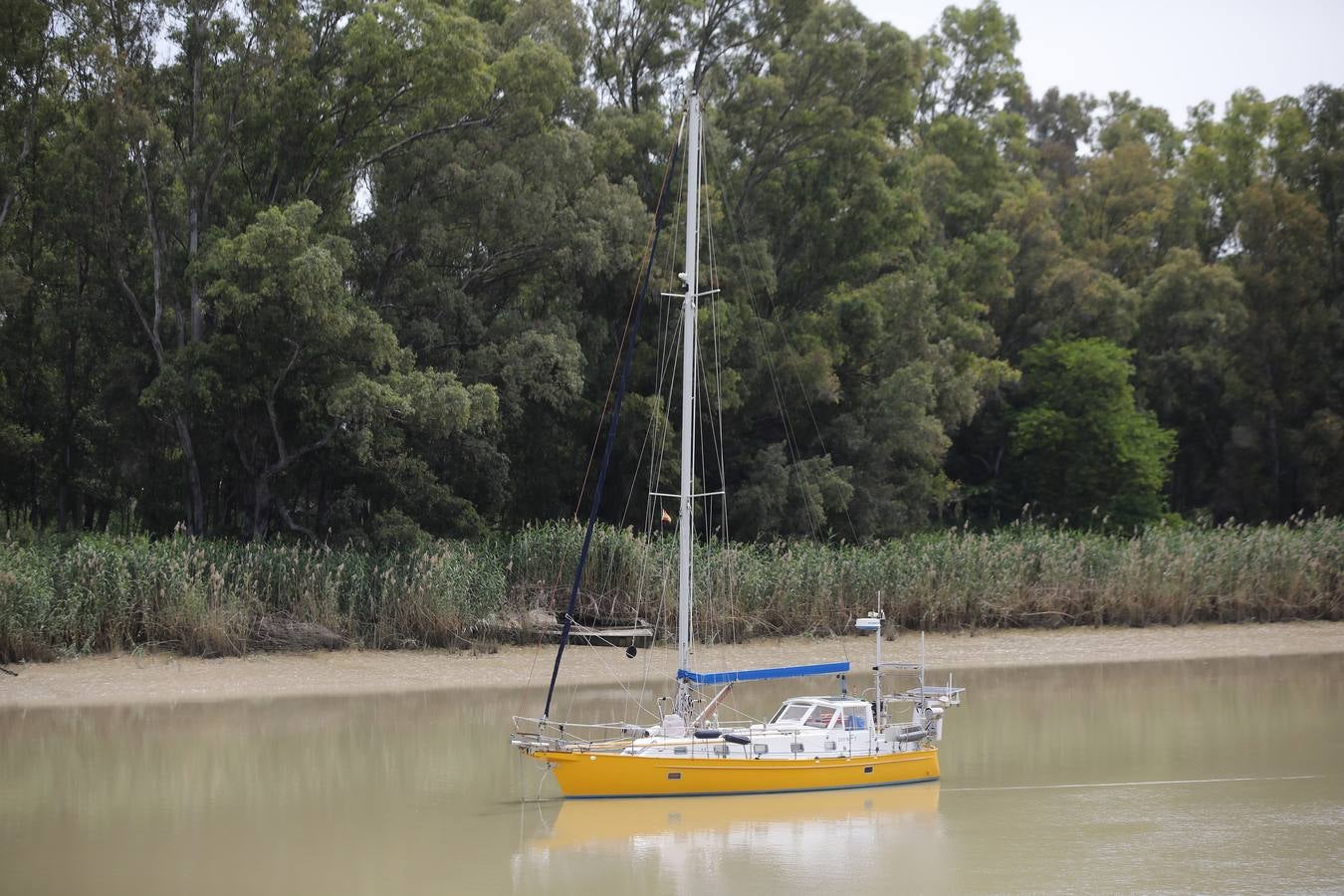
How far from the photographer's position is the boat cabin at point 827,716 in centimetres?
1853

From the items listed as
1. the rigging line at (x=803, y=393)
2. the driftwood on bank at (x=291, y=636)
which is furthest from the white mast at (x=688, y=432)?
the rigging line at (x=803, y=393)

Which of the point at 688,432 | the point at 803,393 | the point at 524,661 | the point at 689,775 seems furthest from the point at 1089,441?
the point at 689,775

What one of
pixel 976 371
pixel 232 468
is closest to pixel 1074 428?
pixel 976 371

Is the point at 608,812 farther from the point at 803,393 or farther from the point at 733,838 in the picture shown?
the point at 803,393

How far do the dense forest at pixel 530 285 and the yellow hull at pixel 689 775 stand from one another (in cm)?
1180

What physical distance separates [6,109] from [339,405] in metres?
13.0

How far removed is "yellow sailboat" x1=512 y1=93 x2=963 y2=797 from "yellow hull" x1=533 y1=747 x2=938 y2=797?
0.01 meters

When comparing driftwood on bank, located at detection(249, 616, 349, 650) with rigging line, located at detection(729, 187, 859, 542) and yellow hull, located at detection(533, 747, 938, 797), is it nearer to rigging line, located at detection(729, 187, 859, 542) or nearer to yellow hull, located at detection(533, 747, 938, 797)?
yellow hull, located at detection(533, 747, 938, 797)

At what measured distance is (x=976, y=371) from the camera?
49656 mm

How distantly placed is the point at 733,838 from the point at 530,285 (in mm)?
24490

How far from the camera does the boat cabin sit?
18.5 meters

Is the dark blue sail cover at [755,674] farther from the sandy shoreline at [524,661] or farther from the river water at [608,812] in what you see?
the sandy shoreline at [524,661]

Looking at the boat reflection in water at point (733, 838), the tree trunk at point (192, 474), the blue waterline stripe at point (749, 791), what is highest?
the tree trunk at point (192, 474)

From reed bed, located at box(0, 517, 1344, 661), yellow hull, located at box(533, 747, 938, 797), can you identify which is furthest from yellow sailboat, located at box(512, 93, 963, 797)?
reed bed, located at box(0, 517, 1344, 661)
